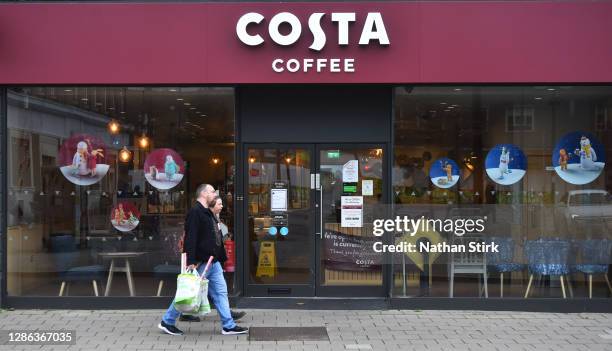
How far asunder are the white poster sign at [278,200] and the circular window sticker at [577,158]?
153 inches

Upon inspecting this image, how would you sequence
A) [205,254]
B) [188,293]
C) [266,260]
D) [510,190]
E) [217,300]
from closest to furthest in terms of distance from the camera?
[188,293] → [205,254] → [217,300] → [510,190] → [266,260]

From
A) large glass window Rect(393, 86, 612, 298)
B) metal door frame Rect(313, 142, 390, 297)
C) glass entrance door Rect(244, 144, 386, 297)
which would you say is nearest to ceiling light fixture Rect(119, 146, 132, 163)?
glass entrance door Rect(244, 144, 386, 297)

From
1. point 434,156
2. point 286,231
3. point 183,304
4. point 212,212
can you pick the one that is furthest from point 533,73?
point 183,304

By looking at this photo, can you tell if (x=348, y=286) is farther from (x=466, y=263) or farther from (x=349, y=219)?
(x=466, y=263)

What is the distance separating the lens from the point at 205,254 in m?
7.35

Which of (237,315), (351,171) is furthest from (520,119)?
(237,315)

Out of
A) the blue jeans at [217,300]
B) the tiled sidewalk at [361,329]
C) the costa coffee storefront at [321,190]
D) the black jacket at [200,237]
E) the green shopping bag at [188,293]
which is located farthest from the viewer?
the costa coffee storefront at [321,190]

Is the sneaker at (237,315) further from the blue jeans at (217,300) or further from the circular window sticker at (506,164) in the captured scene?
the circular window sticker at (506,164)

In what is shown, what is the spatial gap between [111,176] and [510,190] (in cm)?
565

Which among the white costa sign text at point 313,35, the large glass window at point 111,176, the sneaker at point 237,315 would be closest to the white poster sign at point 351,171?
the white costa sign text at point 313,35

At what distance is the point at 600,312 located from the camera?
8938 millimetres

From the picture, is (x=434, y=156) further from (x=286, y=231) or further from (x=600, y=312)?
(x=600, y=312)

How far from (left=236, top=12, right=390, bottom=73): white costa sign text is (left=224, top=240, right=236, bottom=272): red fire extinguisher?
8.28 feet

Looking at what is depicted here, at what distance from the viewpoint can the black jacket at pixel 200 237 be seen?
732 cm
